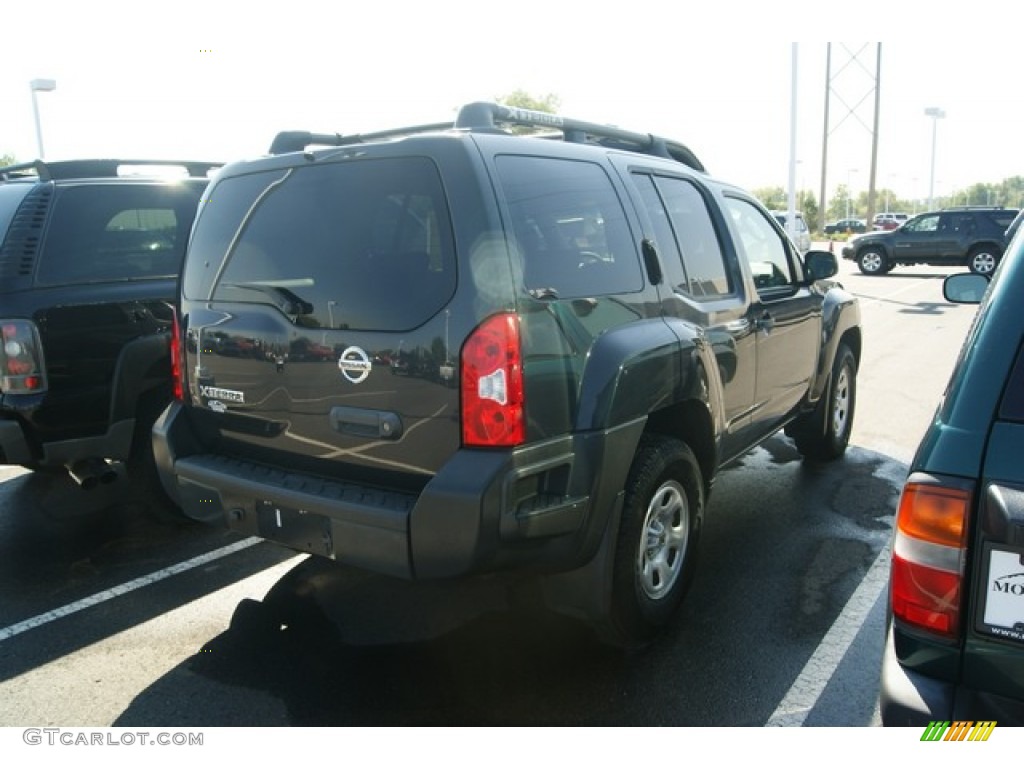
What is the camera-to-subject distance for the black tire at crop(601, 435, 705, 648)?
124 inches

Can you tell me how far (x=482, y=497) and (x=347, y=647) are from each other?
1247 millimetres

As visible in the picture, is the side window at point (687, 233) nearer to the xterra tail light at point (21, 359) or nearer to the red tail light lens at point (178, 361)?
the red tail light lens at point (178, 361)

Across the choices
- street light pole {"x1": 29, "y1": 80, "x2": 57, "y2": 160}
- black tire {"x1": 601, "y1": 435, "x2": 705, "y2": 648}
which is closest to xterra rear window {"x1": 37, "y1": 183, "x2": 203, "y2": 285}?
black tire {"x1": 601, "y1": 435, "x2": 705, "y2": 648}

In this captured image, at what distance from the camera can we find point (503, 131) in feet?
10.6

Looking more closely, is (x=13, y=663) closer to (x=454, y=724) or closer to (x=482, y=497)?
(x=454, y=724)

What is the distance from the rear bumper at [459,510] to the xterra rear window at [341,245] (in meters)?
0.58

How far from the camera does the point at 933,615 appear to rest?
6.24 feet

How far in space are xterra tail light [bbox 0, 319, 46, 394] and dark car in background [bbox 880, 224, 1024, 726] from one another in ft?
13.7

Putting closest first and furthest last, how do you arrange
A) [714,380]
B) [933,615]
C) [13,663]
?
[933,615] → [13,663] → [714,380]

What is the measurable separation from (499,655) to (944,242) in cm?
2279

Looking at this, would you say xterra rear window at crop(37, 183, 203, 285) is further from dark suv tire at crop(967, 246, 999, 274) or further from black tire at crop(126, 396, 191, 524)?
dark suv tire at crop(967, 246, 999, 274)

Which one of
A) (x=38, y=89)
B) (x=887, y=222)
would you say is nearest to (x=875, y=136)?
(x=887, y=222)

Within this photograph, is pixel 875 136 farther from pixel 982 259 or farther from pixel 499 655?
pixel 499 655
